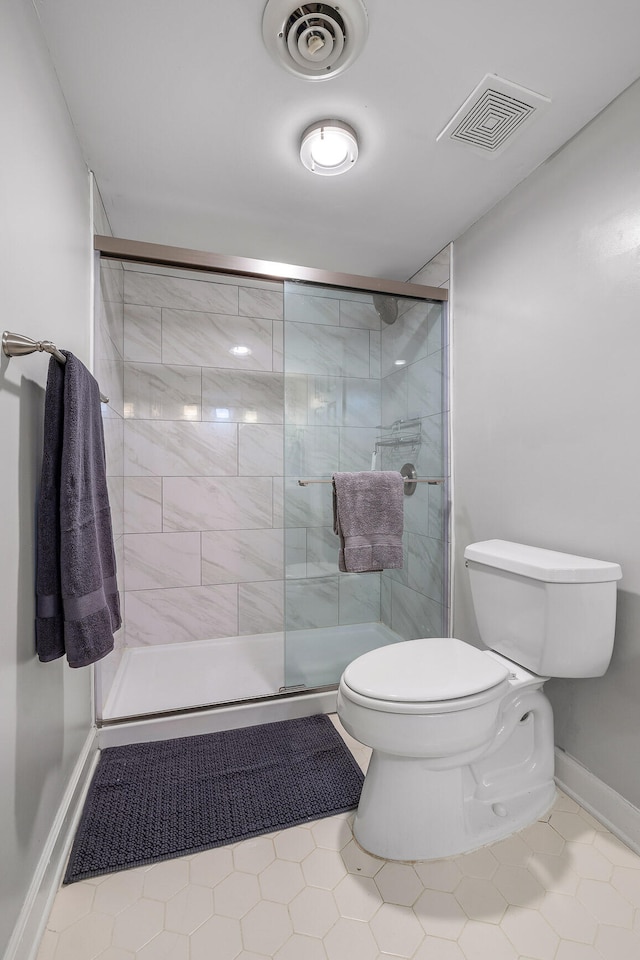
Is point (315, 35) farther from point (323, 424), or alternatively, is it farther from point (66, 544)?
point (66, 544)

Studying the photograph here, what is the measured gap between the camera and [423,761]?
1.27 metres

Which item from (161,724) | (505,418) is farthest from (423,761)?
(505,418)

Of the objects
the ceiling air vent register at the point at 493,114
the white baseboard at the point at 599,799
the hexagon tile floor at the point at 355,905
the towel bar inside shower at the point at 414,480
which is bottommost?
the hexagon tile floor at the point at 355,905

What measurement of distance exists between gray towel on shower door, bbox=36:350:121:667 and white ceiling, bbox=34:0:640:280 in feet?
2.92

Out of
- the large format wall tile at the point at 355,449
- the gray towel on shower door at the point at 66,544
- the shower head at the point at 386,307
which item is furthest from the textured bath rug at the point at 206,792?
the shower head at the point at 386,307

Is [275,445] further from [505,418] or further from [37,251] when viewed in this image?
[37,251]

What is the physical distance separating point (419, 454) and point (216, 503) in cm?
123

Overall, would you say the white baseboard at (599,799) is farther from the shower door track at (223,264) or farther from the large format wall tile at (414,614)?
the shower door track at (223,264)

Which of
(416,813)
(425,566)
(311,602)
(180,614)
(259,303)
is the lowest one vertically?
(416,813)

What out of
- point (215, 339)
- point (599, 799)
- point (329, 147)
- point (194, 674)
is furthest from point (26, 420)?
point (599, 799)

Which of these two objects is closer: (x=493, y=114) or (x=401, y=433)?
(x=493, y=114)

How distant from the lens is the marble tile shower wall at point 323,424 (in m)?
1.99

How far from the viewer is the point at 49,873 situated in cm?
114

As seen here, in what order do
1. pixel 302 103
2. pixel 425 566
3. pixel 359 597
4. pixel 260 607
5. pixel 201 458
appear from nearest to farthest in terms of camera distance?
pixel 302 103
pixel 359 597
pixel 425 566
pixel 201 458
pixel 260 607
